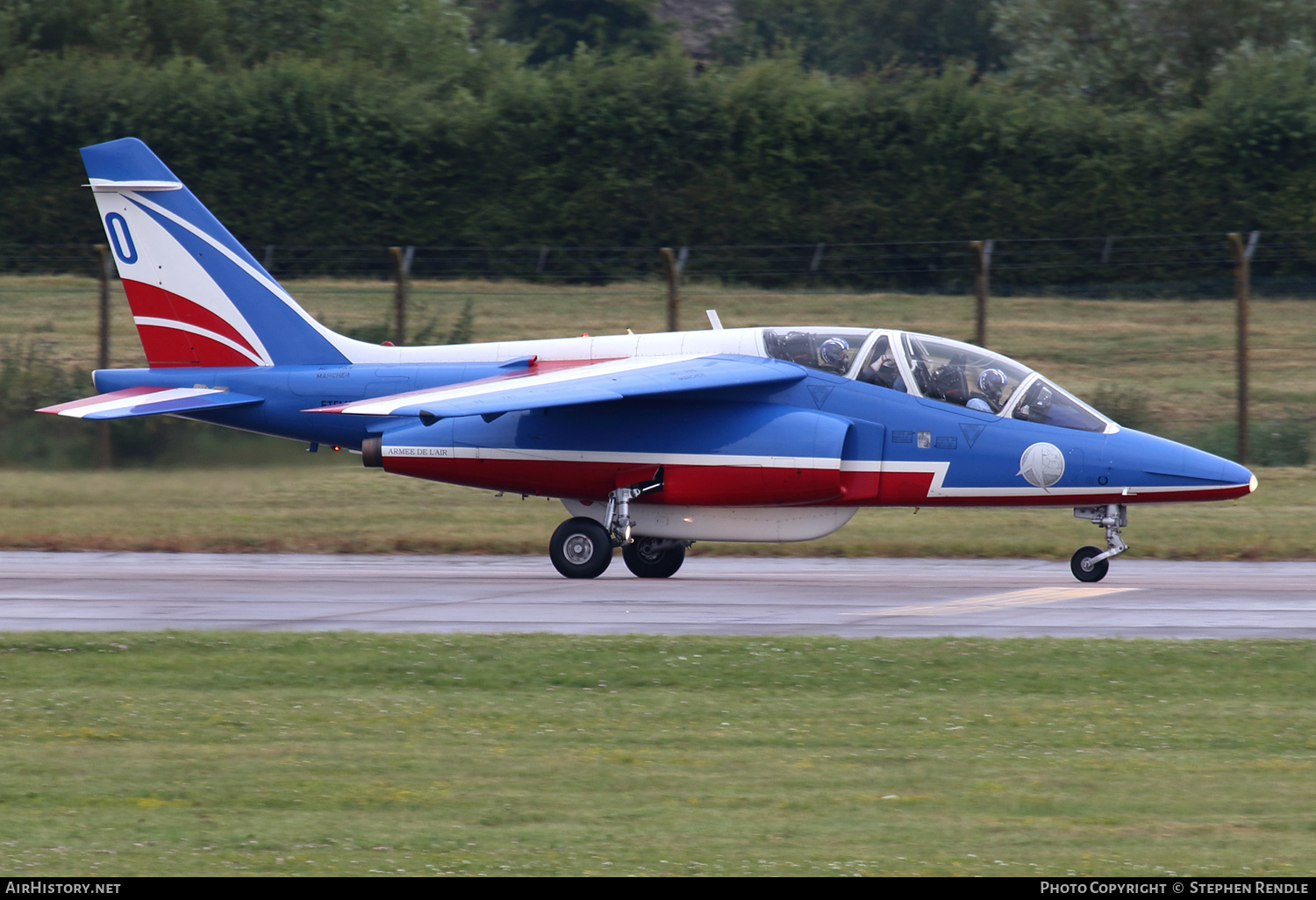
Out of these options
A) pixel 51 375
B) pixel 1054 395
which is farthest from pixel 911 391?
pixel 51 375

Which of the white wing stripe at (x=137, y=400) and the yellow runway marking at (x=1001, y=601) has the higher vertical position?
the white wing stripe at (x=137, y=400)

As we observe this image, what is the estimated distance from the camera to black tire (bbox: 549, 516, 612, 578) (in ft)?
54.4

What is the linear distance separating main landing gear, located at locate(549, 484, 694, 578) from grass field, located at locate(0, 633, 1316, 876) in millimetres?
4532

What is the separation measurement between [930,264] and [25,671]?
26636 millimetres

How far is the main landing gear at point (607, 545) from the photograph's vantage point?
646 inches

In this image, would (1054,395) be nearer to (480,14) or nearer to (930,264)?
(930,264)

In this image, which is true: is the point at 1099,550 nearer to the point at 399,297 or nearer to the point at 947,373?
the point at 947,373

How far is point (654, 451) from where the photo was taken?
54.0ft

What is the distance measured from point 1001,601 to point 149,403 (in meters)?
8.75

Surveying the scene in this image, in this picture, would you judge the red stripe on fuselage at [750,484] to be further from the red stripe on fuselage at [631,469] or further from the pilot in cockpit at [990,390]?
the pilot in cockpit at [990,390]

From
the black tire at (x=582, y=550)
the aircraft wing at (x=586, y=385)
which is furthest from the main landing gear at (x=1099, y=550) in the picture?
the black tire at (x=582, y=550)

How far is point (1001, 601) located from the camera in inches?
564

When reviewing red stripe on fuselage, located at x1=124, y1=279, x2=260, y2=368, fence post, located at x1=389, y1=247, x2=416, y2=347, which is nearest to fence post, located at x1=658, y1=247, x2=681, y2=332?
fence post, located at x1=389, y1=247, x2=416, y2=347

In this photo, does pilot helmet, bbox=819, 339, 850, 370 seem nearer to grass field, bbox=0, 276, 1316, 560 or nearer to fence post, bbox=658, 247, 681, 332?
grass field, bbox=0, 276, 1316, 560
